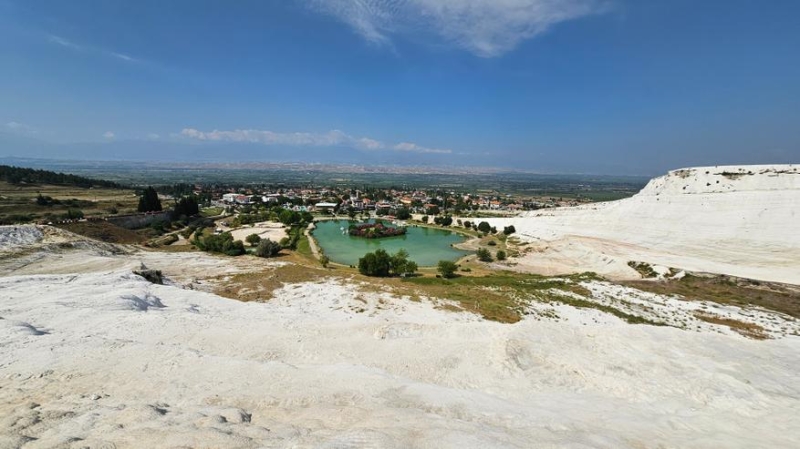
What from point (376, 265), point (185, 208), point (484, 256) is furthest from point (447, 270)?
point (185, 208)

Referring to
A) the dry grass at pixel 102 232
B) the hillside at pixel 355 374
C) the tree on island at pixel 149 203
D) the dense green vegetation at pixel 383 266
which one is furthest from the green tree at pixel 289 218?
the hillside at pixel 355 374

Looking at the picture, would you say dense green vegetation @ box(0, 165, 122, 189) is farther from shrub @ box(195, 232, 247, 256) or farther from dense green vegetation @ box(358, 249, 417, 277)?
dense green vegetation @ box(358, 249, 417, 277)

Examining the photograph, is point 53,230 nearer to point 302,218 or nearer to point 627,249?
point 302,218

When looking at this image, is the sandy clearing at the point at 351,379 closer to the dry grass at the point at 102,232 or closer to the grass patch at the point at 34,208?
the dry grass at the point at 102,232

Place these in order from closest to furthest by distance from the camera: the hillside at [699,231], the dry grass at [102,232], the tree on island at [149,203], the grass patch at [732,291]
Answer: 1. the grass patch at [732,291]
2. the dry grass at [102,232]
3. the hillside at [699,231]
4. the tree on island at [149,203]

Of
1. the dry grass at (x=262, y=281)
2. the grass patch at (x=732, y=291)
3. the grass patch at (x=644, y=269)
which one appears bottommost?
the grass patch at (x=644, y=269)
